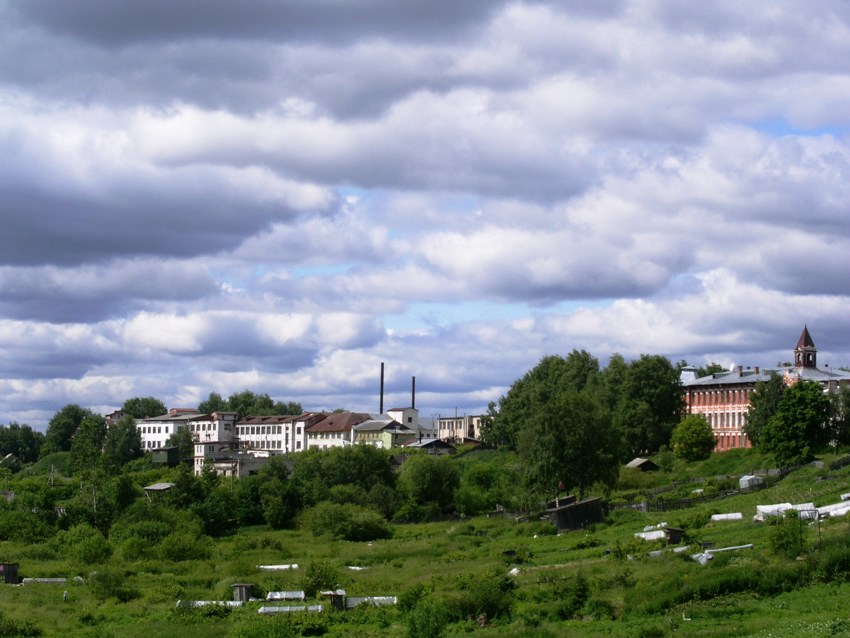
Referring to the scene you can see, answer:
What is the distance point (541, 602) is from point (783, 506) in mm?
18211

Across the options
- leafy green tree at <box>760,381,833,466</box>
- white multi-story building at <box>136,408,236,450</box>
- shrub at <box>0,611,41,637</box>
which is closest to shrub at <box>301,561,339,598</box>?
shrub at <box>0,611,41,637</box>

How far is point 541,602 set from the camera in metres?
33.8

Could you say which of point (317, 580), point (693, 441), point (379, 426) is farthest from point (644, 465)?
point (379, 426)

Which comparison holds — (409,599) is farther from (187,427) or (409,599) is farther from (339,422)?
(187,427)

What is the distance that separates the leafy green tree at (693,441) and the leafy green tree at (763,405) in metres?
4.60

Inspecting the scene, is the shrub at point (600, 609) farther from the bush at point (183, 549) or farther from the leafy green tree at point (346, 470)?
the leafy green tree at point (346, 470)

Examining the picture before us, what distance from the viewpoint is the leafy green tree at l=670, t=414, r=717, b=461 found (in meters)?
94.2

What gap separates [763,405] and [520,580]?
180 feet

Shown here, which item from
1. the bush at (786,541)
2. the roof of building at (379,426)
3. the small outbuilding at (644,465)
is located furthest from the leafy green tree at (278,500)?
the roof of building at (379,426)

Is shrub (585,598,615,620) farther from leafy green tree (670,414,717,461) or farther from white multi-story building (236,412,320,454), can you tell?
white multi-story building (236,412,320,454)

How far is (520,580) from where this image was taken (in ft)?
127

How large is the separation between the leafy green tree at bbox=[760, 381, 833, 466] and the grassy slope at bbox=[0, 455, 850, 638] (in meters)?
9.48

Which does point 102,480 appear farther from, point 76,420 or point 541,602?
point 76,420

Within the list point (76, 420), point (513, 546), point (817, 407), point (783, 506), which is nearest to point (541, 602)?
point (783, 506)
